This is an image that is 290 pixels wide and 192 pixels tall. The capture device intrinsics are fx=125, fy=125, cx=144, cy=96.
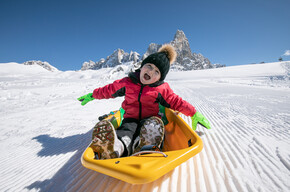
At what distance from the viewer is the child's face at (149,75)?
1.89 meters

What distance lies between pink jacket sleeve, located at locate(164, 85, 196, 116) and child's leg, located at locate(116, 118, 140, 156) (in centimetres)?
60

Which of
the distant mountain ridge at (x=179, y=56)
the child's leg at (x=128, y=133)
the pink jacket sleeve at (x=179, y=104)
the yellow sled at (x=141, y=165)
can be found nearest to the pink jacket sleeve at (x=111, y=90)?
the child's leg at (x=128, y=133)

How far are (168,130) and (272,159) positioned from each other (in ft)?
4.04

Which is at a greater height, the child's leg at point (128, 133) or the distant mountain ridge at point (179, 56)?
the distant mountain ridge at point (179, 56)

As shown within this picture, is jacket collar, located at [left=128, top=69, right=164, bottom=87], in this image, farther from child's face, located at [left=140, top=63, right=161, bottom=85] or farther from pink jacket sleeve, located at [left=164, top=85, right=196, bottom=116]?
pink jacket sleeve, located at [left=164, top=85, right=196, bottom=116]

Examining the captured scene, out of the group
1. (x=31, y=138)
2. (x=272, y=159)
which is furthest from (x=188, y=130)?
(x=31, y=138)

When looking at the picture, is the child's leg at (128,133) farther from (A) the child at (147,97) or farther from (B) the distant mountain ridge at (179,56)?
(B) the distant mountain ridge at (179,56)

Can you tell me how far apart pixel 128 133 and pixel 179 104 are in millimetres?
888

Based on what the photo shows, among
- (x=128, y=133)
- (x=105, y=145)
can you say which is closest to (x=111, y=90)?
(x=128, y=133)

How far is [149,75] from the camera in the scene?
6.19ft

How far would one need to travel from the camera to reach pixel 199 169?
4.15 ft

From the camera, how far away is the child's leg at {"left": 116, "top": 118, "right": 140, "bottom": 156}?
1.41 metres

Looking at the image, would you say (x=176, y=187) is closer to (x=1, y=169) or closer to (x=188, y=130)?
(x=188, y=130)

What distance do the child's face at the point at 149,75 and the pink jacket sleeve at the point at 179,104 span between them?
11.8 inches
